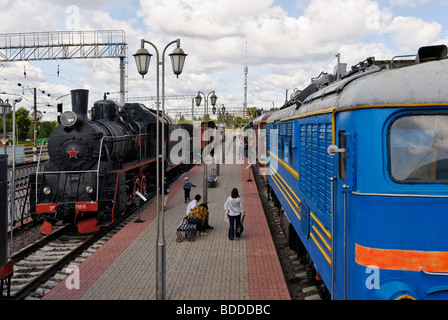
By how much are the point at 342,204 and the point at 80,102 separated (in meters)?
10.9

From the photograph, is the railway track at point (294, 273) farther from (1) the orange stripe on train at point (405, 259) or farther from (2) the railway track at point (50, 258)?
(2) the railway track at point (50, 258)

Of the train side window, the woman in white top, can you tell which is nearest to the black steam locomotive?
the woman in white top

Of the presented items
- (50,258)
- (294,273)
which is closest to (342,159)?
(294,273)

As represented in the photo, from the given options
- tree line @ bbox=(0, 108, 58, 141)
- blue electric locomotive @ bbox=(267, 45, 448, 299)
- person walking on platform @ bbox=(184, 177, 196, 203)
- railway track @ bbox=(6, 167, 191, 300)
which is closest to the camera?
blue electric locomotive @ bbox=(267, 45, 448, 299)

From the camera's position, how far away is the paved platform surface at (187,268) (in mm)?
7398

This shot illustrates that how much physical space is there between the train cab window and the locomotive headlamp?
10.7m

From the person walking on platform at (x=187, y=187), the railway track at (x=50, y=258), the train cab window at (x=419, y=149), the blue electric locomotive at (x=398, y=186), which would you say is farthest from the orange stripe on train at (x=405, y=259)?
the person walking on platform at (x=187, y=187)

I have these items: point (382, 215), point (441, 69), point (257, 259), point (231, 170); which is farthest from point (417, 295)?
point (231, 170)

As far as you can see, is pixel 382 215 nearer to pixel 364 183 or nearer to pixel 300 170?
pixel 364 183

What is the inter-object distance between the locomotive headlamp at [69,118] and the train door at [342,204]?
9904 mm

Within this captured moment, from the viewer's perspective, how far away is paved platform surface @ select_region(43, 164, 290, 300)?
291 inches

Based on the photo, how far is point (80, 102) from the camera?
1312 cm

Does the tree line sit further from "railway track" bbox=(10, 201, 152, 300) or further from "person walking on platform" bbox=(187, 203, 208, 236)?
"person walking on platform" bbox=(187, 203, 208, 236)
